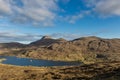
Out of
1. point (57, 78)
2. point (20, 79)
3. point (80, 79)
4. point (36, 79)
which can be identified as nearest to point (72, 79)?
point (80, 79)

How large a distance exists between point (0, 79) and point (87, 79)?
37082 mm

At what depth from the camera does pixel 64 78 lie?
8806 centimetres

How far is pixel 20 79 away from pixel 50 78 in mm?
12670

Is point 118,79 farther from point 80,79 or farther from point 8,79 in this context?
point 8,79

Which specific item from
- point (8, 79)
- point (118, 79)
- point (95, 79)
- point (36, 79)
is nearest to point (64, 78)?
point (36, 79)

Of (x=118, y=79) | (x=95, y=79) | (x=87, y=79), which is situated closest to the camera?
(x=118, y=79)

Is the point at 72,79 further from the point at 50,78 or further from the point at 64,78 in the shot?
the point at 50,78

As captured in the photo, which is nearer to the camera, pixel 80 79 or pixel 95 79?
pixel 95 79

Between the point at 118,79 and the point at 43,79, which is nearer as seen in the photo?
the point at 118,79

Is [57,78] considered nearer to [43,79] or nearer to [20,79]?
[43,79]

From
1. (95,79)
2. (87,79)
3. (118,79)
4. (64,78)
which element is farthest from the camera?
(64,78)

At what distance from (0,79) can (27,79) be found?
1200 centimetres

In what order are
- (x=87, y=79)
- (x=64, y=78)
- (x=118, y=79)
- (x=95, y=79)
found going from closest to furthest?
(x=118, y=79), (x=95, y=79), (x=87, y=79), (x=64, y=78)

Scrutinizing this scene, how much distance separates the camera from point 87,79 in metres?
79.6
